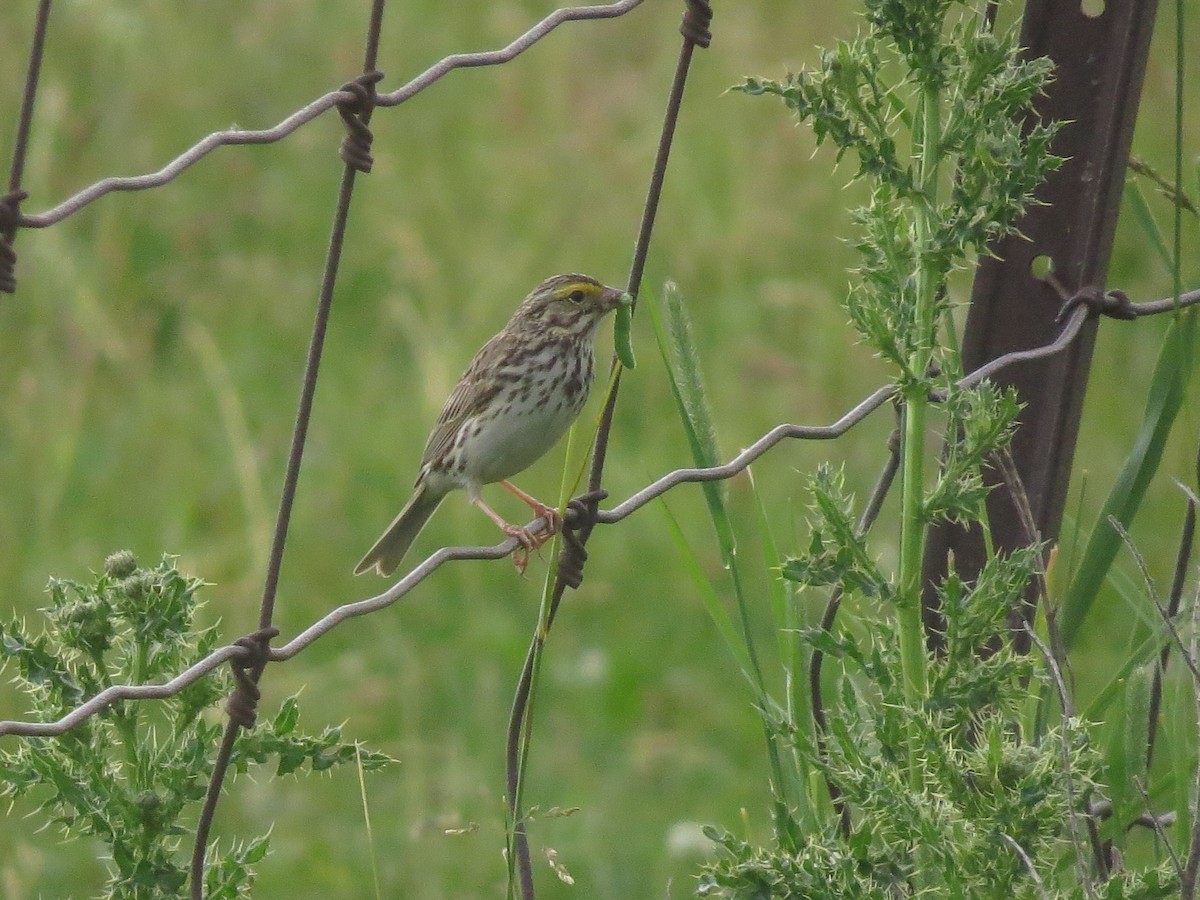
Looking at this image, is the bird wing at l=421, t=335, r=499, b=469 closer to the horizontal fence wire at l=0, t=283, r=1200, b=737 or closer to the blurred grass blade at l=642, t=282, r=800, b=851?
the horizontal fence wire at l=0, t=283, r=1200, b=737

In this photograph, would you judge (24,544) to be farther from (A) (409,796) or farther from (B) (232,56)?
(B) (232,56)

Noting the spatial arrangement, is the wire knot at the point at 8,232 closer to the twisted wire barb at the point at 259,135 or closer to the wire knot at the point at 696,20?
the twisted wire barb at the point at 259,135

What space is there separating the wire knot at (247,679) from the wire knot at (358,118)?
0.62 metres

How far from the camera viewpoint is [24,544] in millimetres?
5746

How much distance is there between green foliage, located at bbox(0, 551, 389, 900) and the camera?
2.39m

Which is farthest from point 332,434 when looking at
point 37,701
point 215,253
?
point 37,701

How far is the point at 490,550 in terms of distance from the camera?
2.67 metres

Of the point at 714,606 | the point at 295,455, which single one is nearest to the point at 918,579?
the point at 714,606

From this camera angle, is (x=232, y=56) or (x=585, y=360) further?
(x=232, y=56)

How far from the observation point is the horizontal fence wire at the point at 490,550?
7.30ft

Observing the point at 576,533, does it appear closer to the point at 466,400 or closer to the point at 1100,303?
the point at 1100,303

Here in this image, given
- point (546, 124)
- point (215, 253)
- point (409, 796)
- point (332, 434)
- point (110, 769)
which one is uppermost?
point (546, 124)

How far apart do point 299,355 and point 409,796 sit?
109 inches

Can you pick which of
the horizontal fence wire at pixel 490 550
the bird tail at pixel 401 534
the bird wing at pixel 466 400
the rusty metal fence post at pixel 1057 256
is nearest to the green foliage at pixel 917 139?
the horizontal fence wire at pixel 490 550
